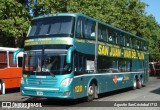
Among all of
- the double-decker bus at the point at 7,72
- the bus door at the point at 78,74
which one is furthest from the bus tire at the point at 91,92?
the double-decker bus at the point at 7,72

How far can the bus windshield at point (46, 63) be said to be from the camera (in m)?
13.5

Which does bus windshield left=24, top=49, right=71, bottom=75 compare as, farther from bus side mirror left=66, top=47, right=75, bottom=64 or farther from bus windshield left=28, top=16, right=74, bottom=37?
bus windshield left=28, top=16, right=74, bottom=37

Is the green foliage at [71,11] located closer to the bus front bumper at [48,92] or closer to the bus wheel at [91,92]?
the bus wheel at [91,92]

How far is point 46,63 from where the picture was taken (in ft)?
44.7

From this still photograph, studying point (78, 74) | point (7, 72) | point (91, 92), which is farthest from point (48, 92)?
point (7, 72)

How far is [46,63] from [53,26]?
62.3 inches

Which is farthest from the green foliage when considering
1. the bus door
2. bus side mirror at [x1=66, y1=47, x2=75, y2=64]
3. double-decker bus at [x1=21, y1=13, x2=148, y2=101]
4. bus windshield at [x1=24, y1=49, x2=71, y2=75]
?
bus side mirror at [x1=66, y1=47, x2=75, y2=64]

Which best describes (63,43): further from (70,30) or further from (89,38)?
(89,38)

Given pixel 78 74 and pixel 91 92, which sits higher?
pixel 78 74

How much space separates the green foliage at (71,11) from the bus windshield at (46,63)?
12631 millimetres

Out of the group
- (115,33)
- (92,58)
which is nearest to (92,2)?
(115,33)

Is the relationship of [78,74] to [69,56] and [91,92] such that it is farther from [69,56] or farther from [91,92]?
[91,92]

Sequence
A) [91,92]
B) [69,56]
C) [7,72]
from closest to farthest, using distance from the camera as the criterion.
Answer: [69,56] → [91,92] → [7,72]

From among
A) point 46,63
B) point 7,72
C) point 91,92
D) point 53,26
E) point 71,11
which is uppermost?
point 71,11
